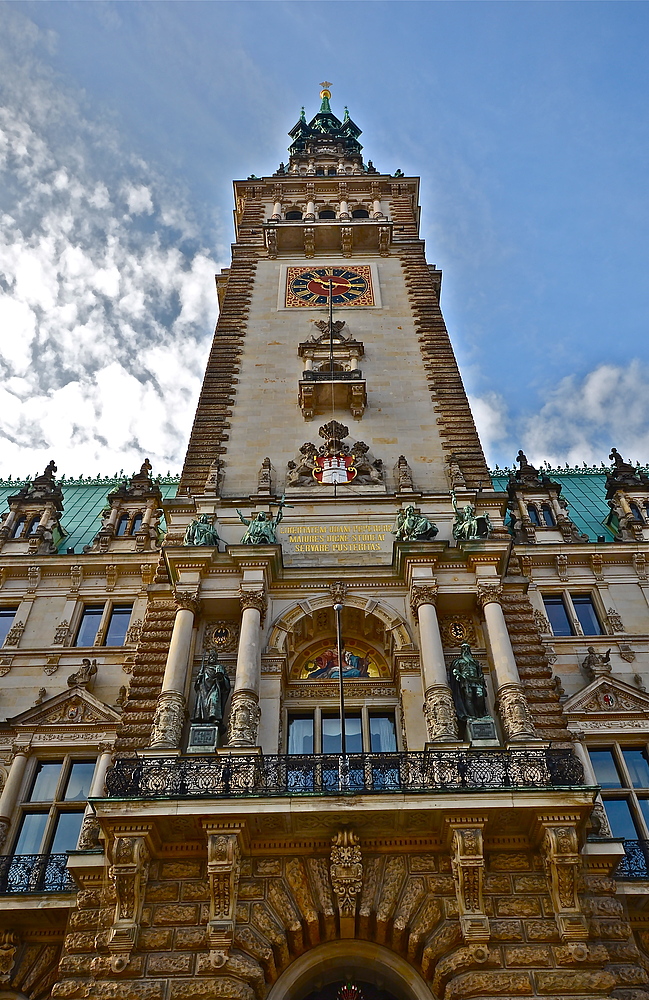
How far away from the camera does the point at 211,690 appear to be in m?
17.6

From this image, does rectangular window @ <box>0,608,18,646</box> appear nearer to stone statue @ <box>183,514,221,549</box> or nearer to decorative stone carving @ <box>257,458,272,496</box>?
stone statue @ <box>183,514,221,549</box>

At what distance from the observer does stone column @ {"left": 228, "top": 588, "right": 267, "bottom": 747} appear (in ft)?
54.2

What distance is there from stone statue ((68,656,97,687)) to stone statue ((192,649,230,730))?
3758 mm

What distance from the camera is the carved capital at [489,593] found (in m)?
19.1

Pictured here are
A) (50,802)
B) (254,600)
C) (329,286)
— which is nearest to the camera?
(50,802)

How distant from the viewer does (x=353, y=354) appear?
28.9 meters

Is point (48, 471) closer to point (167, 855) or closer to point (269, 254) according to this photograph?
point (269, 254)

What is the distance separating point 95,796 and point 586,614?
13.5 metres

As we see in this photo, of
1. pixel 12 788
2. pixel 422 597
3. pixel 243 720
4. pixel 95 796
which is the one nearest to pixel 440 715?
pixel 422 597

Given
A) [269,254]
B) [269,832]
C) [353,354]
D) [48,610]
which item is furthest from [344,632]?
[269,254]

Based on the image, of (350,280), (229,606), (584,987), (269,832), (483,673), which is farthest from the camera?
(350,280)

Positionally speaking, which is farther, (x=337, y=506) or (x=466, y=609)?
(x=337, y=506)

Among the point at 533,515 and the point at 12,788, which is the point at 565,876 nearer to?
the point at 12,788

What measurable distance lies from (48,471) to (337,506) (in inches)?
477
